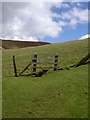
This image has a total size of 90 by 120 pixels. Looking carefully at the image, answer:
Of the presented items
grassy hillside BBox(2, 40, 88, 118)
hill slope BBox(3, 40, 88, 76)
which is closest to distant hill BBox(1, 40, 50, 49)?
hill slope BBox(3, 40, 88, 76)

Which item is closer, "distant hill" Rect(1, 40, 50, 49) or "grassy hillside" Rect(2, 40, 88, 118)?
"grassy hillside" Rect(2, 40, 88, 118)

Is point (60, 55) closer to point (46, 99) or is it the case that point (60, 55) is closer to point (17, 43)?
point (46, 99)

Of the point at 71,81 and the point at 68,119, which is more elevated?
the point at 71,81

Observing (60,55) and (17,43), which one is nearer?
(60,55)

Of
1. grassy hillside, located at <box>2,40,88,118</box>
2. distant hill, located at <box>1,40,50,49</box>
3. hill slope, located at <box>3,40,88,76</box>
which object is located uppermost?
distant hill, located at <box>1,40,50,49</box>

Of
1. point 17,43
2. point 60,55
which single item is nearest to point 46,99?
point 60,55

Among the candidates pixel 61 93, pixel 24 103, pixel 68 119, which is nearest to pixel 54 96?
pixel 61 93

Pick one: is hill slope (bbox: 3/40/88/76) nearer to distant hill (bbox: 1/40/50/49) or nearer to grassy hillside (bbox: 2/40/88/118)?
grassy hillside (bbox: 2/40/88/118)

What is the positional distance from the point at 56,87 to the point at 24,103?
3096 mm

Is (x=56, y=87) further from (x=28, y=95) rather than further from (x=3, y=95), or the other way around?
(x=3, y=95)

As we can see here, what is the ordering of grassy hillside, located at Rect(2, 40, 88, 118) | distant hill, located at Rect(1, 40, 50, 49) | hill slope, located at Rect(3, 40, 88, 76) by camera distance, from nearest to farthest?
grassy hillside, located at Rect(2, 40, 88, 118), hill slope, located at Rect(3, 40, 88, 76), distant hill, located at Rect(1, 40, 50, 49)

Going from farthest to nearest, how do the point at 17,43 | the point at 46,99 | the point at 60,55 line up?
the point at 17,43
the point at 60,55
the point at 46,99

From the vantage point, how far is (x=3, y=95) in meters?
15.6

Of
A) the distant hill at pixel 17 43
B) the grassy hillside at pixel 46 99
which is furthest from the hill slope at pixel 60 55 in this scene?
the distant hill at pixel 17 43
